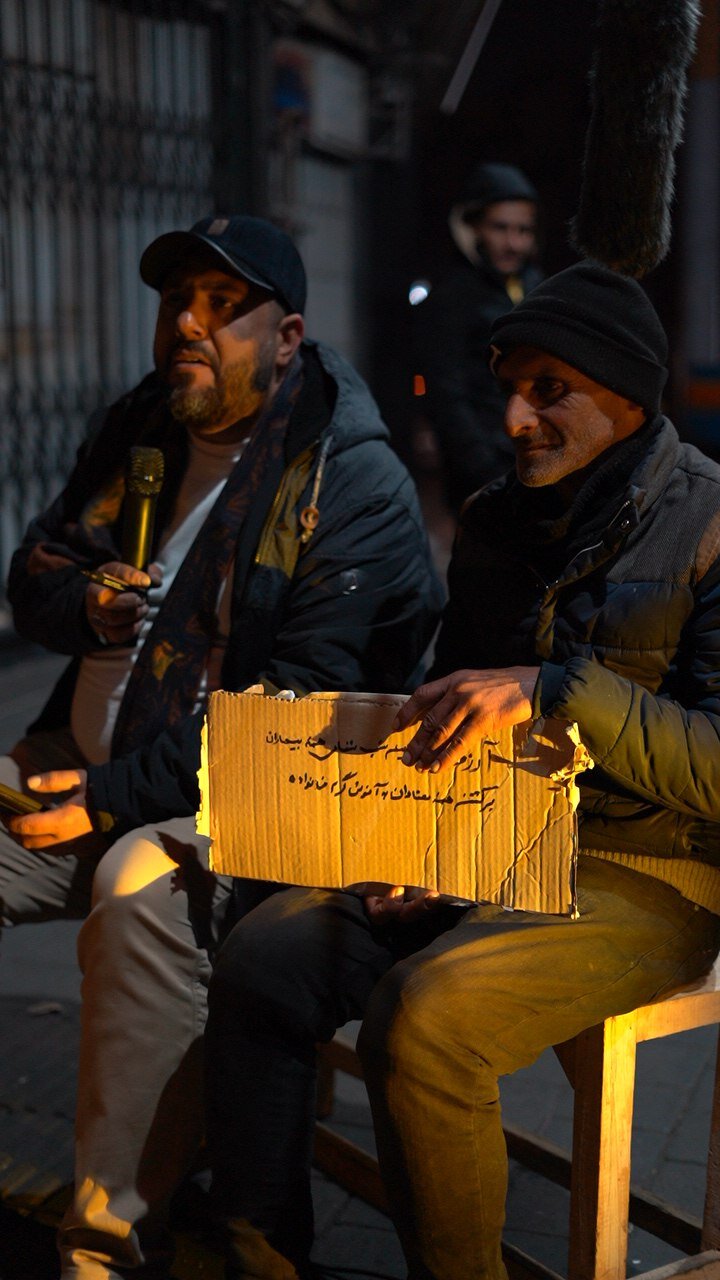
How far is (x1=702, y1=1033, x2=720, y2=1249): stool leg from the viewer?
229cm

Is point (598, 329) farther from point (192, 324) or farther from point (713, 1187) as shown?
point (713, 1187)

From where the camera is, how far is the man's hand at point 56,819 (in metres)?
2.46

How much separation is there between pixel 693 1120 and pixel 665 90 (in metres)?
2.14

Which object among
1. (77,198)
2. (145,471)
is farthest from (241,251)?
(77,198)


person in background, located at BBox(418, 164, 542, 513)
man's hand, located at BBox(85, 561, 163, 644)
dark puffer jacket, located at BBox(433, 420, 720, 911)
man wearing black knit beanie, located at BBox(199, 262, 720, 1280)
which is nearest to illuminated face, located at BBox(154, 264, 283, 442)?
man's hand, located at BBox(85, 561, 163, 644)

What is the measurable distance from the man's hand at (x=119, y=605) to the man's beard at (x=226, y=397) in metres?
0.31

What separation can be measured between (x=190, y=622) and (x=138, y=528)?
21 centimetres

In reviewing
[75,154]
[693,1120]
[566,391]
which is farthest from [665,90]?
[75,154]

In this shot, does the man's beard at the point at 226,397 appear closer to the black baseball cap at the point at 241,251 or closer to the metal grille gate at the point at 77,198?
the black baseball cap at the point at 241,251

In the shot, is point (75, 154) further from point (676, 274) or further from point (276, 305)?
point (276, 305)

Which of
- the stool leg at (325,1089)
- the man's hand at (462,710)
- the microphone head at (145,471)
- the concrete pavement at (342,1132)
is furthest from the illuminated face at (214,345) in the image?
the concrete pavement at (342,1132)

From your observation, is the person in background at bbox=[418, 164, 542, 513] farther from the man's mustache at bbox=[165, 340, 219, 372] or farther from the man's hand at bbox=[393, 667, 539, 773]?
the man's hand at bbox=[393, 667, 539, 773]

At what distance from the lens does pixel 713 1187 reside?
2.31 m

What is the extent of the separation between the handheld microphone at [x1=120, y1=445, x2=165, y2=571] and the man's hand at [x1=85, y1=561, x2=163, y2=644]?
1.1 inches
